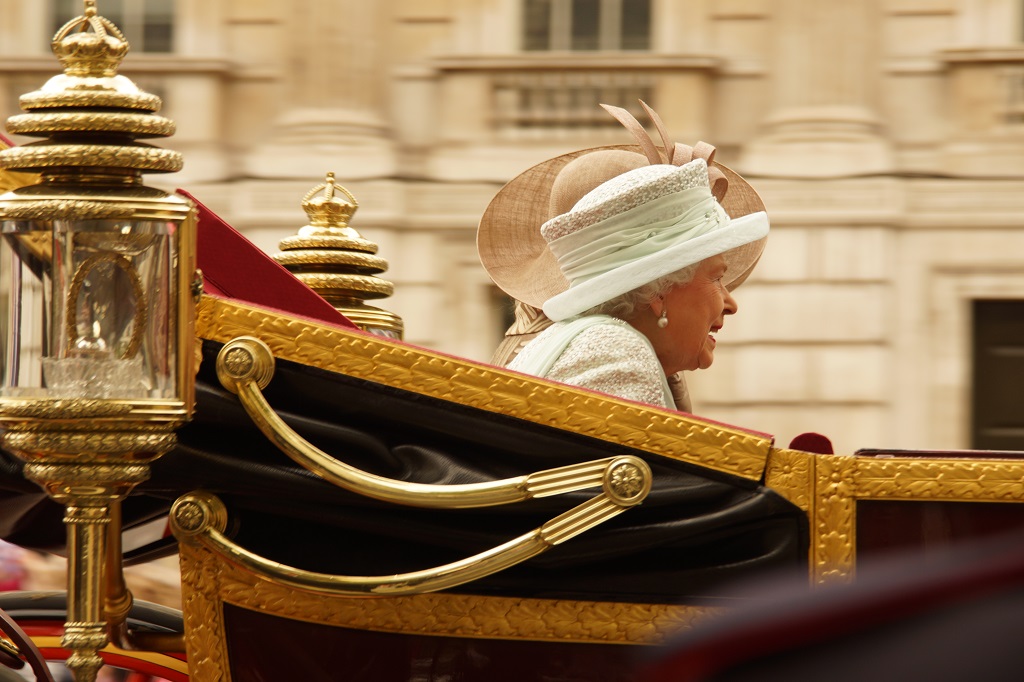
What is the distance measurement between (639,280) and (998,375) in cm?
676

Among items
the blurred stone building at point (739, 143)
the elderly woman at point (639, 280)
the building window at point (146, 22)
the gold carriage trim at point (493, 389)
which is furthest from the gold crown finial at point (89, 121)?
the building window at point (146, 22)

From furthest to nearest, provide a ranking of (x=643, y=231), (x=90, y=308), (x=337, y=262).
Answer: (x=337, y=262) < (x=643, y=231) < (x=90, y=308)

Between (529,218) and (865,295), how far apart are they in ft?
19.3

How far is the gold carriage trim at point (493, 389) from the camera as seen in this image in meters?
1.66

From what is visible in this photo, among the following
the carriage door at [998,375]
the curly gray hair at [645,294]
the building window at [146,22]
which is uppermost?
the building window at [146,22]

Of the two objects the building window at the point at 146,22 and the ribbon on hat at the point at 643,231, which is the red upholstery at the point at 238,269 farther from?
the building window at the point at 146,22

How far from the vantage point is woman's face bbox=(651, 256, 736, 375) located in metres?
2.01

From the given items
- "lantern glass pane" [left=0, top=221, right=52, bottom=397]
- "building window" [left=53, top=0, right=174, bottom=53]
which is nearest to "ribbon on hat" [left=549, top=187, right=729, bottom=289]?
"lantern glass pane" [left=0, top=221, right=52, bottom=397]

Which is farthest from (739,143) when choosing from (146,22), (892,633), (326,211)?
(892,633)

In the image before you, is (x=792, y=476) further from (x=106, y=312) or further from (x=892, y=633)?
(x=892, y=633)

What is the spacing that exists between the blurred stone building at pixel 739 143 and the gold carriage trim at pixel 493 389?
20.8 ft

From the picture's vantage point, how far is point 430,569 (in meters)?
1.65

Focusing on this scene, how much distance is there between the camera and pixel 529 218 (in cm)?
251

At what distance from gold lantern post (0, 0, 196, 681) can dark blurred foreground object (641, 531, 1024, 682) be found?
98 centimetres
